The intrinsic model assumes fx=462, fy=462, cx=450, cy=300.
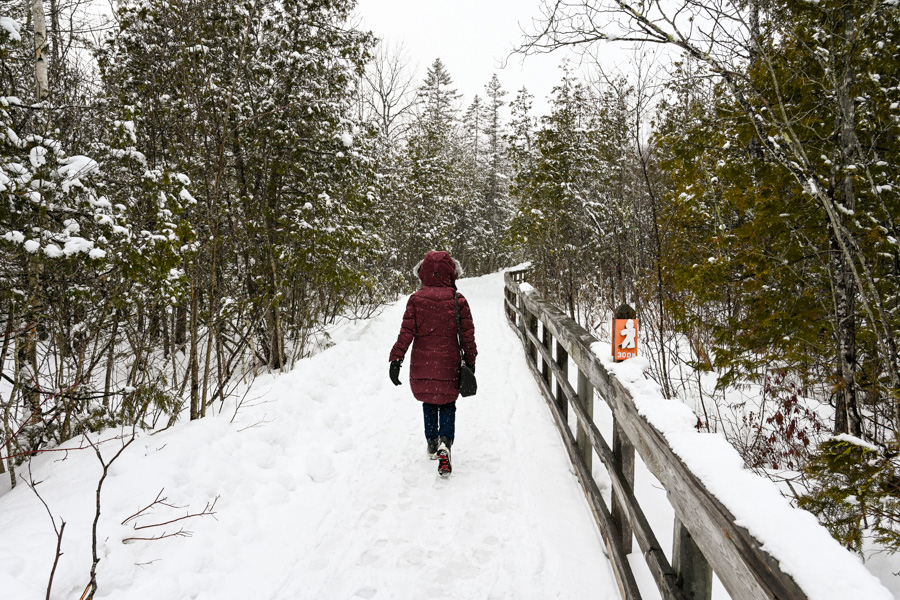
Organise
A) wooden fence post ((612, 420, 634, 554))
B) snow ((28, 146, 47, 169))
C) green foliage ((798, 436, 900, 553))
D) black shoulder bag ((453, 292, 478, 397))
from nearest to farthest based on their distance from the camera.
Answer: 1. green foliage ((798, 436, 900, 553))
2. wooden fence post ((612, 420, 634, 554))
3. snow ((28, 146, 47, 169))
4. black shoulder bag ((453, 292, 478, 397))

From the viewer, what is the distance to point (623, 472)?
2.79 metres

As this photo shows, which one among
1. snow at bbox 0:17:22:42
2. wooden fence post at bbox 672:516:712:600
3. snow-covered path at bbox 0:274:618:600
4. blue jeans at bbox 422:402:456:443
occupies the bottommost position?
snow-covered path at bbox 0:274:618:600

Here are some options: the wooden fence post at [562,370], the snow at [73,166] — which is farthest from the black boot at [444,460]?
the snow at [73,166]

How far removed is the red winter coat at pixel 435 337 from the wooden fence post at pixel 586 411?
3.23 ft

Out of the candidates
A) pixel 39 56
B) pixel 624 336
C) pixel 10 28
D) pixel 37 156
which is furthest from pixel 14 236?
pixel 624 336

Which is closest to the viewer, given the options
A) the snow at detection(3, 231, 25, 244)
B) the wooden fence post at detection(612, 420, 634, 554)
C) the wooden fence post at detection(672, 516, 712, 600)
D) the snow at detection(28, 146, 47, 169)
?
the wooden fence post at detection(672, 516, 712, 600)

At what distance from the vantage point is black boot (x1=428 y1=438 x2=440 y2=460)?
4312mm

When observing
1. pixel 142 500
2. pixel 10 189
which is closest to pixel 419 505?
pixel 142 500

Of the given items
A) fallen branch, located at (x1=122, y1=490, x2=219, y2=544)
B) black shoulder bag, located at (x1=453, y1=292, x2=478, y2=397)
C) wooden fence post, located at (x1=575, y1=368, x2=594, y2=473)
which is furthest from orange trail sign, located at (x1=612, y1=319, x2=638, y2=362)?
fallen branch, located at (x1=122, y1=490, x2=219, y2=544)

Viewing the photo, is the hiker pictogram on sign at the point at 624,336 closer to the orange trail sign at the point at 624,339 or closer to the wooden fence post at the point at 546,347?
the orange trail sign at the point at 624,339

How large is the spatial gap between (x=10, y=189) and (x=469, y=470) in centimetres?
417

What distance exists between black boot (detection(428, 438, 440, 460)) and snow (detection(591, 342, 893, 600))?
2499 millimetres

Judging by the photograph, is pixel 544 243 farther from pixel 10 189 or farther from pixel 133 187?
pixel 10 189

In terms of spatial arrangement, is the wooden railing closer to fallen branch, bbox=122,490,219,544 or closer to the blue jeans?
the blue jeans
